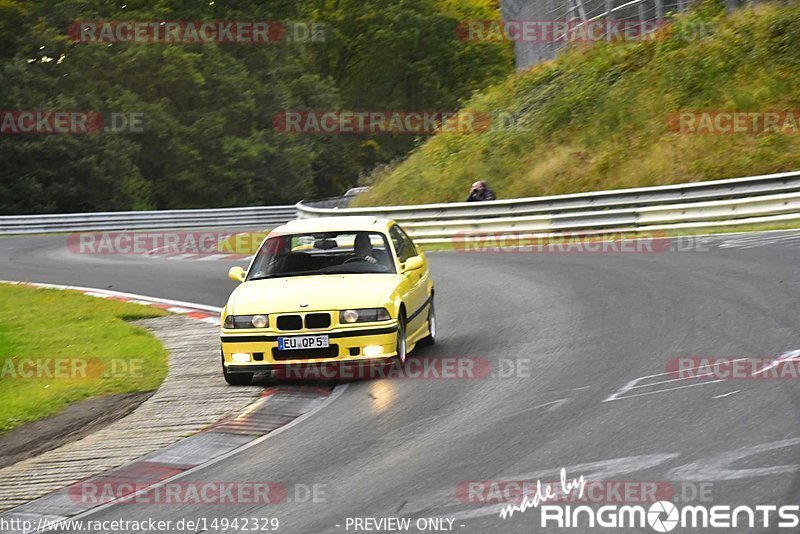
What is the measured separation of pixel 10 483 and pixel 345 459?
7.72 feet

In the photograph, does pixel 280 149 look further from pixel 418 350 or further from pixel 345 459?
pixel 345 459

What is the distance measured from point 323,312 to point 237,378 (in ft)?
3.54

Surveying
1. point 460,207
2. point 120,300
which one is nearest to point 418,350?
point 120,300

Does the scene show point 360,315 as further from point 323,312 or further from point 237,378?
point 237,378

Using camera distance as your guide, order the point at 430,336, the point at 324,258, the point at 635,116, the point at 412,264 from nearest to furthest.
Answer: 1. the point at 412,264
2. the point at 324,258
3. the point at 430,336
4. the point at 635,116

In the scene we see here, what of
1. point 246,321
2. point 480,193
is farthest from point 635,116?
point 246,321

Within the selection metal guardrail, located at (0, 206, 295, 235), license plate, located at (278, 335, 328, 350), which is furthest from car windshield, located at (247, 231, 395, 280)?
metal guardrail, located at (0, 206, 295, 235)

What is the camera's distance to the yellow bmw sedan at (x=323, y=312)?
34.7ft

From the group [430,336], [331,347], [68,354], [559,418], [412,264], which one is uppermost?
[412,264]

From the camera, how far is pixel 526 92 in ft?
122

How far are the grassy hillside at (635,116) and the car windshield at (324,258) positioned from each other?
53.6ft

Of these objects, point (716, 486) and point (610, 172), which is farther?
point (610, 172)

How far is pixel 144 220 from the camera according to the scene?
43.9 meters

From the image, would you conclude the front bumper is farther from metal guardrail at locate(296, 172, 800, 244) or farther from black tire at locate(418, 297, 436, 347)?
metal guardrail at locate(296, 172, 800, 244)
